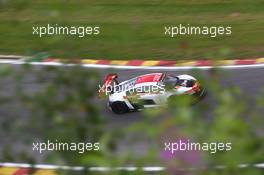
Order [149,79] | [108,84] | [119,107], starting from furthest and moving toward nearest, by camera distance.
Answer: [108,84] < [149,79] < [119,107]

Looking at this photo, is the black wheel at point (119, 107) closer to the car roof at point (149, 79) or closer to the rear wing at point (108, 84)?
the rear wing at point (108, 84)

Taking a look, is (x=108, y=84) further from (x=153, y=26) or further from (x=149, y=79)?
(x=153, y=26)

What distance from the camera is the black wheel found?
13062 millimetres

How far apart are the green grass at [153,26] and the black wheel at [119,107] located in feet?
6.62

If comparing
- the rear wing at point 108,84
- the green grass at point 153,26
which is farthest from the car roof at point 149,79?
the green grass at point 153,26

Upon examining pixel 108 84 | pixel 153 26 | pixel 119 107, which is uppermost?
pixel 153 26

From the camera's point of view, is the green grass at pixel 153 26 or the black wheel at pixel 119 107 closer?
the black wheel at pixel 119 107

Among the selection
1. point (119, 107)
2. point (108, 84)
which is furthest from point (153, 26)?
point (119, 107)

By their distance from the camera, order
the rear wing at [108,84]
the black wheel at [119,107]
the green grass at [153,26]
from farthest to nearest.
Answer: the green grass at [153,26] → the rear wing at [108,84] → the black wheel at [119,107]

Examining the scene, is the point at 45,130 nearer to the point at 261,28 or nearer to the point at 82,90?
the point at 82,90

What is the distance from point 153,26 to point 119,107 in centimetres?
499

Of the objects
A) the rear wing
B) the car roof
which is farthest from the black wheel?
the car roof

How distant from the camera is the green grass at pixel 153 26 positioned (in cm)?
1602

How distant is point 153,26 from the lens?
Answer: 680 inches
